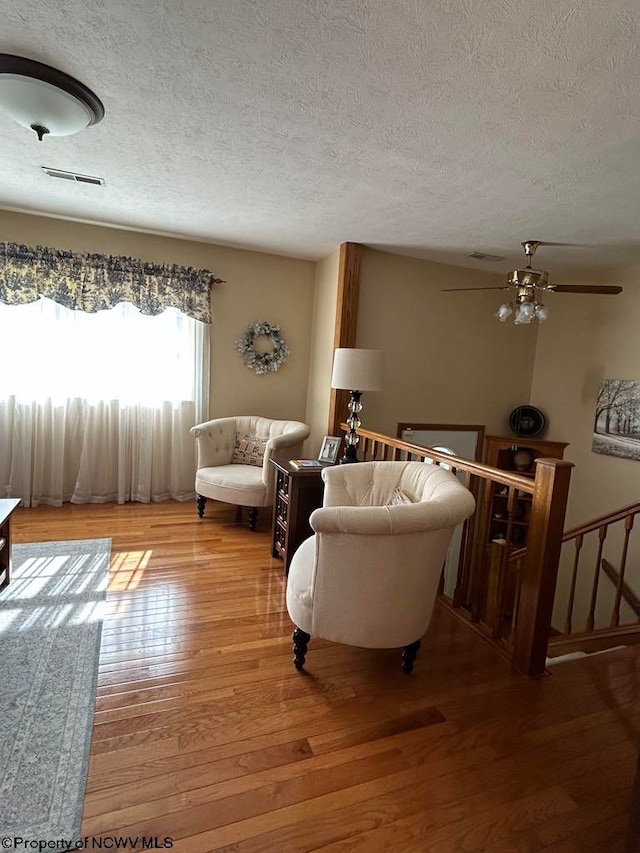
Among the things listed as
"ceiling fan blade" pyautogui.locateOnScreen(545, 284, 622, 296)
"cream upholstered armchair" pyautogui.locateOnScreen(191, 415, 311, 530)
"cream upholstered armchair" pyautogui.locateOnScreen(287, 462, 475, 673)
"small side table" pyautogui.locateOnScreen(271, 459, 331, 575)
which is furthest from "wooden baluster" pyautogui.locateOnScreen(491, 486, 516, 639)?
"cream upholstered armchair" pyautogui.locateOnScreen(191, 415, 311, 530)

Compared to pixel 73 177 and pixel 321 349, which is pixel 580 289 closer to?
pixel 321 349

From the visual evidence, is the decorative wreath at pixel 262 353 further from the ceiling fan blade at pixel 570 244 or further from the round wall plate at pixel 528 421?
the round wall plate at pixel 528 421

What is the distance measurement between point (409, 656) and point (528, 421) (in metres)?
3.56

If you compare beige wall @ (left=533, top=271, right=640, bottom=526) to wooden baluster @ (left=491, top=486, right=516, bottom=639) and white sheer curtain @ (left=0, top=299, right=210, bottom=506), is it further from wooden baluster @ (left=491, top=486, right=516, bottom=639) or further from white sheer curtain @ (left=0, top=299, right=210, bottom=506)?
white sheer curtain @ (left=0, top=299, right=210, bottom=506)

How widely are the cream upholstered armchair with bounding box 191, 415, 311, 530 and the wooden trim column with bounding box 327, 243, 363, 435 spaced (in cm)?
33

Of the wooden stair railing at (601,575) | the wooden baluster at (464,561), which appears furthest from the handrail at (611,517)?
the wooden baluster at (464,561)

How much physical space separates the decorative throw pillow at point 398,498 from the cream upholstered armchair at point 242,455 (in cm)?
141

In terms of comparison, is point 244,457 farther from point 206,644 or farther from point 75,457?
point 206,644

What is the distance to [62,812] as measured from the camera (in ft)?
4.41

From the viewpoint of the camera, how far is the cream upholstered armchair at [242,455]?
3641 mm

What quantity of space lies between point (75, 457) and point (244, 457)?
156cm

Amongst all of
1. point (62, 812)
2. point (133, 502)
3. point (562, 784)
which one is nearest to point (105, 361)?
point (133, 502)

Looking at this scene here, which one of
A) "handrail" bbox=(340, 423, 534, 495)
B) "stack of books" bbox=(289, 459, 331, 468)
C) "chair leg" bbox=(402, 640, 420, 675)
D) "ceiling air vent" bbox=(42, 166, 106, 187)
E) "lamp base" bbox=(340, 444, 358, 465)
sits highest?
"ceiling air vent" bbox=(42, 166, 106, 187)

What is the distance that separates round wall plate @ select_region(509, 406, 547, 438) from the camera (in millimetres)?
4828
